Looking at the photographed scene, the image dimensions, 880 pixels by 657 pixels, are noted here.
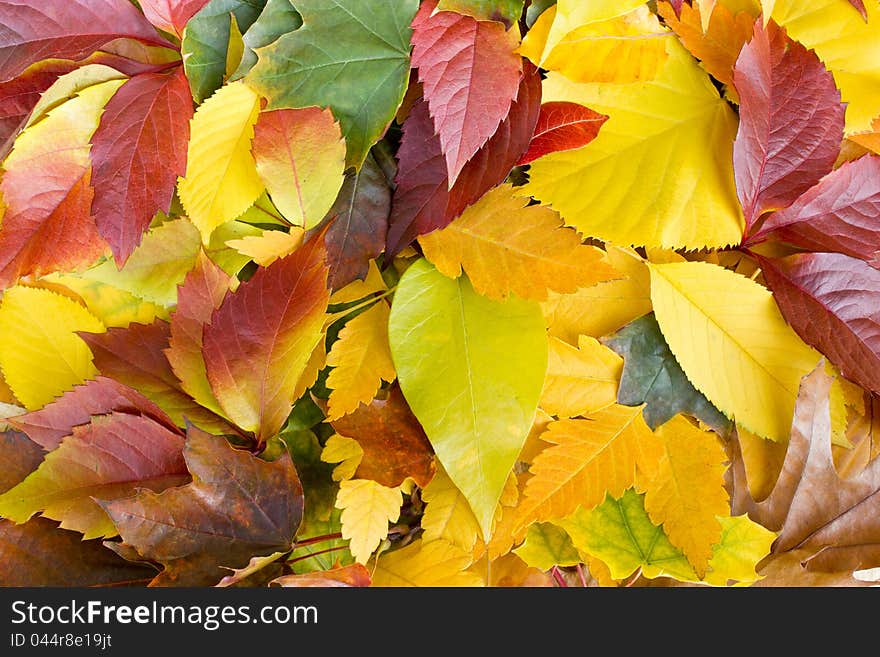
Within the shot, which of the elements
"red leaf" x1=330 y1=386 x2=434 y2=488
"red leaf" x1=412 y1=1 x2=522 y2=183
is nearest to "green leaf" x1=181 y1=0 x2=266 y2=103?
"red leaf" x1=412 y1=1 x2=522 y2=183

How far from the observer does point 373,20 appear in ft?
1.38

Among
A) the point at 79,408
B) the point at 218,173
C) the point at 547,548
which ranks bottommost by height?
the point at 547,548

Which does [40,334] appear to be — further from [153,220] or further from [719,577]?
[719,577]

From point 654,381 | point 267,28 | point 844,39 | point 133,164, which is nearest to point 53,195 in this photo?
point 133,164

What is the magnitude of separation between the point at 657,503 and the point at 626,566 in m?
0.04

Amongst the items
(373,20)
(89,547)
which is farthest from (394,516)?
(373,20)

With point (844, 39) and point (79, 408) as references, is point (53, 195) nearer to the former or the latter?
point (79, 408)

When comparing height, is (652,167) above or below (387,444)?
above

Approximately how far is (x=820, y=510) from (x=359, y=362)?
300 mm

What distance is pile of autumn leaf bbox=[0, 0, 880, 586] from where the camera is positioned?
407 millimetres

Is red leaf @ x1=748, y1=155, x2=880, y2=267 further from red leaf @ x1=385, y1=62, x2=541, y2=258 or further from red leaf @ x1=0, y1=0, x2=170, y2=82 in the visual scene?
red leaf @ x1=0, y1=0, x2=170, y2=82

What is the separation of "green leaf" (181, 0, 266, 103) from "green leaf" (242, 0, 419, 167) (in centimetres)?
4

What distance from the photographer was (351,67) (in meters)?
0.42

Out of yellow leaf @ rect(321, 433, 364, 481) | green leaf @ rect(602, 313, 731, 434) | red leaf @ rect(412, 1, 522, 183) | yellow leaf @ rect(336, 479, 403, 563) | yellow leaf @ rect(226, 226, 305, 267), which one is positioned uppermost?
red leaf @ rect(412, 1, 522, 183)
